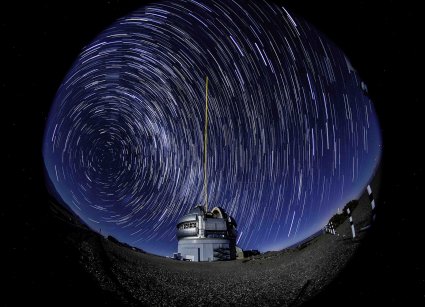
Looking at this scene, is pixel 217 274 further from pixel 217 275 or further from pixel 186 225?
pixel 186 225

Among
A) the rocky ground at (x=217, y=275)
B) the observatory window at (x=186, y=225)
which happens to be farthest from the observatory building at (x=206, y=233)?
the rocky ground at (x=217, y=275)

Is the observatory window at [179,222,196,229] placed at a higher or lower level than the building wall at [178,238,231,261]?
higher

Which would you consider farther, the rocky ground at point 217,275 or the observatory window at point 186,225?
the observatory window at point 186,225

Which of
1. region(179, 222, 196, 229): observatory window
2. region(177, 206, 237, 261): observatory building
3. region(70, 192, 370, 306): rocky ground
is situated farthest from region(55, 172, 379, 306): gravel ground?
region(179, 222, 196, 229): observatory window

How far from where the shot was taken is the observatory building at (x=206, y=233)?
3.95 m

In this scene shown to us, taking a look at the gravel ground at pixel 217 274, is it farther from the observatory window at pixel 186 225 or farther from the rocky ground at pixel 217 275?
the observatory window at pixel 186 225

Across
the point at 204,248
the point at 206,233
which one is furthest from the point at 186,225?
the point at 204,248

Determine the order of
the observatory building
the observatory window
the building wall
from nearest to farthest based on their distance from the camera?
the building wall, the observatory building, the observatory window

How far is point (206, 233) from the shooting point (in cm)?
462

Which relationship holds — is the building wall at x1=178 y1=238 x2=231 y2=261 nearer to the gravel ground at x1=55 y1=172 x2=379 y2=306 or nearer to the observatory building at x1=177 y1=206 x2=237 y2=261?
the observatory building at x1=177 y1=206 x2=237 y2=261

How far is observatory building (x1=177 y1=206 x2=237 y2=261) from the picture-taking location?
3954 mm

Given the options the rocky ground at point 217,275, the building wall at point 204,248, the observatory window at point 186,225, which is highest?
the observatory window at point 186,225

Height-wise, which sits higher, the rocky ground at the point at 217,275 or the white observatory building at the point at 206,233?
the white observatory building at the point at 206,233

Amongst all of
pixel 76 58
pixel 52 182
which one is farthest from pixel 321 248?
pixel 76 58
